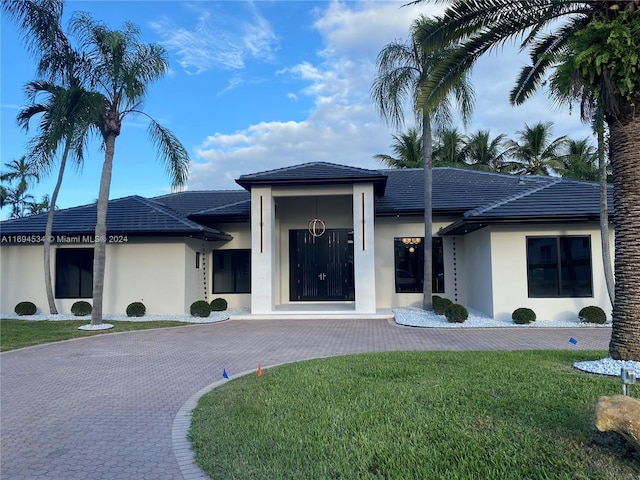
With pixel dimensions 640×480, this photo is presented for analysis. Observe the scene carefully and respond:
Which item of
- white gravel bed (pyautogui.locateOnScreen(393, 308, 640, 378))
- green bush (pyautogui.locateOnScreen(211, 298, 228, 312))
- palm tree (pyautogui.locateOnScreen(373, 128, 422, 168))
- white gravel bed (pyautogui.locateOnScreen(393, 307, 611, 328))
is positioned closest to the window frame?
green bush (pyautogui.locateOnScreen(211, 298, 228, 312))

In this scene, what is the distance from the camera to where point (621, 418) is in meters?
3.61

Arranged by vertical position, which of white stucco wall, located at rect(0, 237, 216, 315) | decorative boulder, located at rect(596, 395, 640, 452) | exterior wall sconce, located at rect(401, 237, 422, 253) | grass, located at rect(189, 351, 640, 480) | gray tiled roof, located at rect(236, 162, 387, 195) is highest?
gray tiled roof, located at rect(236, 162, 387, 195)

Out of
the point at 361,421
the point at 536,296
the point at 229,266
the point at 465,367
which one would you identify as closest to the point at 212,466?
the point at 361,421

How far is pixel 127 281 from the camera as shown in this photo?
16.9m

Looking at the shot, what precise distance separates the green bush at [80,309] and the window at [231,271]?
4882mm

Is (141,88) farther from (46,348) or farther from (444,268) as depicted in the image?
(444,268)

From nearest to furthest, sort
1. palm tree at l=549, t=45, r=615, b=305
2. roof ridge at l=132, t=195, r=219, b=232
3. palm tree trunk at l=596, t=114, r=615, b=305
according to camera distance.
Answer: palm tree at l=549, t=45, r=615, b=305 < palm tree trunk at l=596, t=114, r=615, b=305 < roof ridge at l=132, t=195, r=219, b=232

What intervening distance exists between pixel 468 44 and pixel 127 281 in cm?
1411

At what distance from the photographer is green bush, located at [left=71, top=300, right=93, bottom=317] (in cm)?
1625

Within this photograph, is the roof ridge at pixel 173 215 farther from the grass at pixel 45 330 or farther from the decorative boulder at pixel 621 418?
the decorative boulder at pixel 621 418

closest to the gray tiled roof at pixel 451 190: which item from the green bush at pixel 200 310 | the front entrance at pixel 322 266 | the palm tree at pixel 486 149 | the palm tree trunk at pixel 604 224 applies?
the front entrance at pixel 322 266

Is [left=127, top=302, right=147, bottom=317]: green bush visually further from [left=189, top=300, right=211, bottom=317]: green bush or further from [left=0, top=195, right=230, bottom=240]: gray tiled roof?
[left=0, top=195, right=230, bottom=240]: gray tiled roof

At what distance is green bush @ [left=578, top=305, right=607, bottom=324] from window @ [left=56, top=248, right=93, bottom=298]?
672 inches

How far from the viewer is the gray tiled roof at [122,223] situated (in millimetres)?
16359
